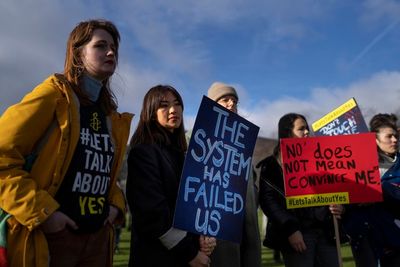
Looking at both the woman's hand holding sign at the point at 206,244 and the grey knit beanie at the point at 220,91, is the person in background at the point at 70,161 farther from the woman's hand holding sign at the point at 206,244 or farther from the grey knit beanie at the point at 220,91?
the grey knit beanie at the point at 220,91

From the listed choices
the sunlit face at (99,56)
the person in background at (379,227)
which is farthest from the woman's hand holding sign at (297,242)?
the sunlit face at (99,56)

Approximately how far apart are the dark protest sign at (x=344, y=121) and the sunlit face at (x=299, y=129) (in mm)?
1377

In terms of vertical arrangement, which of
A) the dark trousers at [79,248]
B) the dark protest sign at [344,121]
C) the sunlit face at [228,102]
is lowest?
the dark trousers at [79,248]

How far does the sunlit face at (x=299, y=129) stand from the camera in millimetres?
3711

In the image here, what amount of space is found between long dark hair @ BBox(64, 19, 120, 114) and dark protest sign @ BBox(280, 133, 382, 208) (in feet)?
5.13

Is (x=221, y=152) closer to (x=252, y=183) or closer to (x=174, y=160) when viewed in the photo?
(x=174, y=160)

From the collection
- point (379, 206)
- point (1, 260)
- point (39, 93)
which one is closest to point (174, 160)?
point (39, 93)

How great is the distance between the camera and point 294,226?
10.8ft

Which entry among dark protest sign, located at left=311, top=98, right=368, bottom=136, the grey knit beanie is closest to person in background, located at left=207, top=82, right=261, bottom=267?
the grey knit beanie

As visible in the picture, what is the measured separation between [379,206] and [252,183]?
1330 millimetres

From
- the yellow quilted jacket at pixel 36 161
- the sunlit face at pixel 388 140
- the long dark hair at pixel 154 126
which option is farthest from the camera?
the sunlit face at pixel 388 140

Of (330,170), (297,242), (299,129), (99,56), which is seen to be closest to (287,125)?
(299,129)

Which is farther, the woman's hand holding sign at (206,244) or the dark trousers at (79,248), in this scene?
the woman's hand holding sign at (206,244)

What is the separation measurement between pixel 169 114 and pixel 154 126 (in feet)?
0.42
